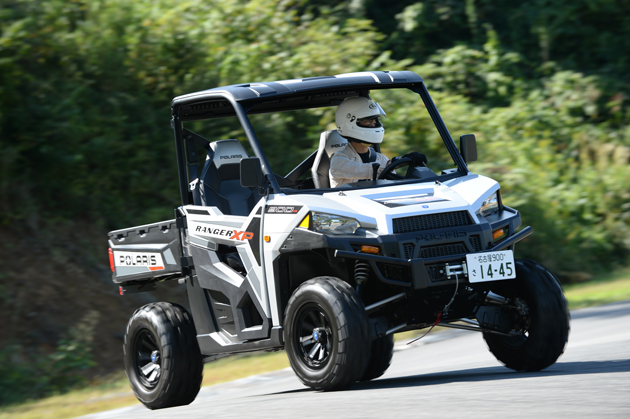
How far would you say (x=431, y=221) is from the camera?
18.5 feet

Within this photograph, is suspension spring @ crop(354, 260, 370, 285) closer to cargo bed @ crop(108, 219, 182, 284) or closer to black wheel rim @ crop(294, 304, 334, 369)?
black wheel rim @ crop(294, 304, 334, 369)

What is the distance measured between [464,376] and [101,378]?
5.60 meters

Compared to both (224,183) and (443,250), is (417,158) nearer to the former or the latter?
(443,250)

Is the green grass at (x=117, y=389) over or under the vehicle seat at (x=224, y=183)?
under

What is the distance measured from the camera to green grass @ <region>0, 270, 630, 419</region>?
8.24 metres

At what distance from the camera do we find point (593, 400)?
4.49 m

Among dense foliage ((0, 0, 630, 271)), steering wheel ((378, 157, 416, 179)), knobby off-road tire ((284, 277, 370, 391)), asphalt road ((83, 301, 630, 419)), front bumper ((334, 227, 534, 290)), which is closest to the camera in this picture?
asphalt road ((83, 301, 630, 419))

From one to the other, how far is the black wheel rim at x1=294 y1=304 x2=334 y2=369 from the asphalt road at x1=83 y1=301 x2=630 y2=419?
222mm

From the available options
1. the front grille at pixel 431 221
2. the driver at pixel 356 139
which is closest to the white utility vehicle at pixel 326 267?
the front grille at pixel 431 221

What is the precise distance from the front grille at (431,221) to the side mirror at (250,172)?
968 mm

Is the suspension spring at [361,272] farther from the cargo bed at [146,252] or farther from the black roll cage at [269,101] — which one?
the cargo bed at [146,252]

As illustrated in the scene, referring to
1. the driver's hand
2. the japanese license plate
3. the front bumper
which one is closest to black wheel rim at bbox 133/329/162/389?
the front bumper

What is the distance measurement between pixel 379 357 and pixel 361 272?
1.76 meters

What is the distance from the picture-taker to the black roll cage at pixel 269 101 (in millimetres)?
6168
